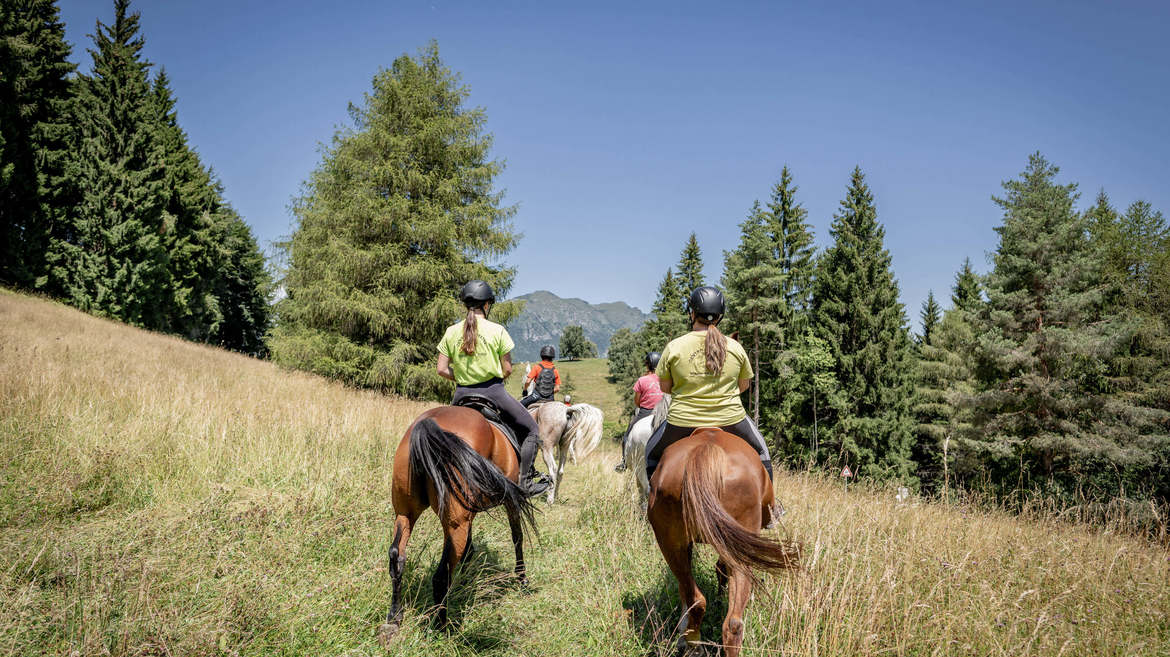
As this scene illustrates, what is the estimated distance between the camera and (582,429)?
8188 millimetres

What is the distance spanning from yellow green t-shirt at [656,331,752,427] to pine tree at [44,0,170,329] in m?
30.4

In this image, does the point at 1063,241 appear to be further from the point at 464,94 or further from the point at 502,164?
the point at 464,94

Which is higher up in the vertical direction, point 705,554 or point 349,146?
point 349,146

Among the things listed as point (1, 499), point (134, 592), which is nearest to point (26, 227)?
point (1, 499)

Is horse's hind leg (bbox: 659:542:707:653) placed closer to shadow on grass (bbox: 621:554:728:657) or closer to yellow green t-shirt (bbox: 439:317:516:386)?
shadow on grass (bbox: 621:554:728:657)

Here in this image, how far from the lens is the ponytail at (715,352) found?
325 centimetres

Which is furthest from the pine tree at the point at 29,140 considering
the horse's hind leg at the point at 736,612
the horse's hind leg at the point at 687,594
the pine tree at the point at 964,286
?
the pine tree at the point at 964,286

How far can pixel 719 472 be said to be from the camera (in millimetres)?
2807

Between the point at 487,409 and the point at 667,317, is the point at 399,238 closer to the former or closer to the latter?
the point at 487,409

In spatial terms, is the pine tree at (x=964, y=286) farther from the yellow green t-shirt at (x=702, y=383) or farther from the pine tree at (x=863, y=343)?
the yellow green t-shirt at (x=702, y=383)

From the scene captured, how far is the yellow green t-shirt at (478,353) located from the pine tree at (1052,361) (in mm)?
22218

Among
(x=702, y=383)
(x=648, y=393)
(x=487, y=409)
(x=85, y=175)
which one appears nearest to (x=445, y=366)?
(x=487, y=409)

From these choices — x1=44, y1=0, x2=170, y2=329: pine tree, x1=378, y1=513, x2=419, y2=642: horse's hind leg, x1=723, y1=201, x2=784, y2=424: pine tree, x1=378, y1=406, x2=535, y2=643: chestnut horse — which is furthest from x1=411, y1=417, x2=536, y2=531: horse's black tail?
x1=44, y1=0, x2=170, y2=329: pine tree

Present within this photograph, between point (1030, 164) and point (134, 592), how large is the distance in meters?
31.3
